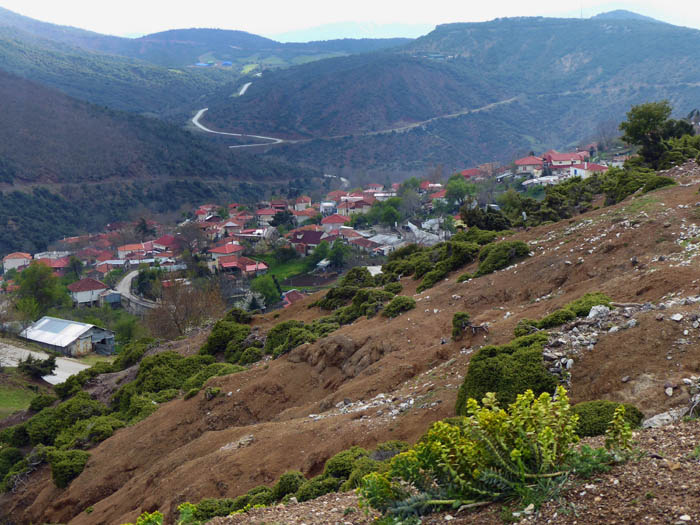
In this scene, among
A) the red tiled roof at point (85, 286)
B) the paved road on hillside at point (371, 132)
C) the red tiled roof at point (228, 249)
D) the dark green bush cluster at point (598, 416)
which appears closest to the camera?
the dark green bush cluster at point (598, 416)

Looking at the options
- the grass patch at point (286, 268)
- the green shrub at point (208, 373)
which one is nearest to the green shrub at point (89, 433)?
the green shrub at point (208, 373)

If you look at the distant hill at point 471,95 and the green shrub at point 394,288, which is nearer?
the green shrub at point 394,288

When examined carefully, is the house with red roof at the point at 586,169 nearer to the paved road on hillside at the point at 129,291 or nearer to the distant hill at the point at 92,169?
the paved road on hillside at the point at 129,291

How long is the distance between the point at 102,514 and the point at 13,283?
151 feet

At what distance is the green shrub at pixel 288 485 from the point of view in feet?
24.2

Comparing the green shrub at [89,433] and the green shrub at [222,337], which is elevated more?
the green shrub at [222,337]

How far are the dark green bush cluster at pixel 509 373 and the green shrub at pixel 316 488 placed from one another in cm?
182

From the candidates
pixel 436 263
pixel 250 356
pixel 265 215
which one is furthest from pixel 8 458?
pixel 265 215

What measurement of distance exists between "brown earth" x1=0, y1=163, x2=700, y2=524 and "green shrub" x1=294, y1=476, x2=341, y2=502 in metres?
1.51

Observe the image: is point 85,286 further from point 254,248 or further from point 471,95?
point 471,95

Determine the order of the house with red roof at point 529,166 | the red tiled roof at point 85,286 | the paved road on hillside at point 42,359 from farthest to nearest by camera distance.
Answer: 1. the house with red roof at point 529,166
2. the red tiled roof at point 85,286
3. the paved road on hillside at point 42,359

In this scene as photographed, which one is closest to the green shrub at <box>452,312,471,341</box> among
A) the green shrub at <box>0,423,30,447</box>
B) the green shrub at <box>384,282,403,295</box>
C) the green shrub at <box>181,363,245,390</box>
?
the green shrub at <box>181,363,245,390</box>

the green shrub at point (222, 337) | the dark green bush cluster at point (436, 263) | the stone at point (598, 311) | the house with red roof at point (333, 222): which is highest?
the stone at point (598, 311)

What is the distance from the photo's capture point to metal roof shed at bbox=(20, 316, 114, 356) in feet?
119
